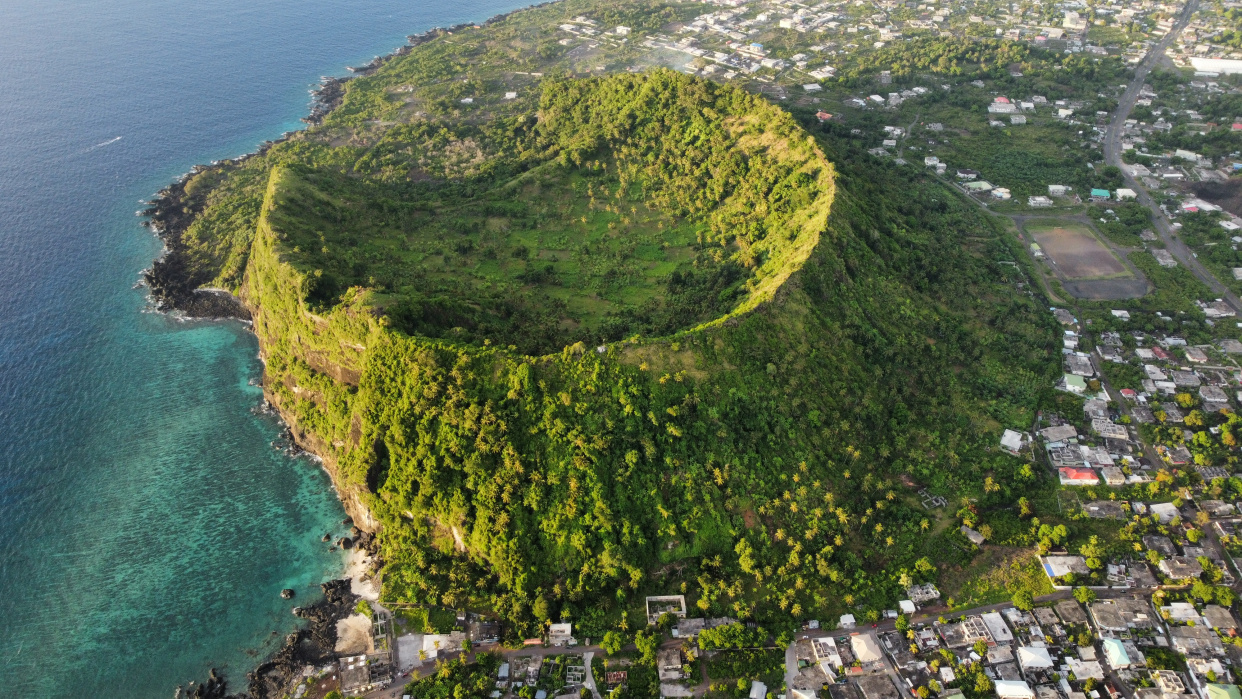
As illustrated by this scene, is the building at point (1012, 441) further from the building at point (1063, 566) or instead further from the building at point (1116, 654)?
the building at point (1116, 654)

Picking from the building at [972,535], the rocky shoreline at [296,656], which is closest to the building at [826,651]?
the building at [972,535]

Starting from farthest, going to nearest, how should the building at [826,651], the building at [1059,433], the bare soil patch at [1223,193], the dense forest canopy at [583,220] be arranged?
the bare soil patch at [1223,193] < the dense forest canopy at [583,220] < the building at [1059,433] < the building at [826,651]

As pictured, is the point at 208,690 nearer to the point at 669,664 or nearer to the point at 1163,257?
the point at 669,664

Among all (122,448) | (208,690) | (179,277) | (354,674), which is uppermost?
(179,277)

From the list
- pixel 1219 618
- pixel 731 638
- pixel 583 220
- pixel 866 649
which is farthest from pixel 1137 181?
pixel 731 638

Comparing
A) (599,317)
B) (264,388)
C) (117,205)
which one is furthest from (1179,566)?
(117,205)

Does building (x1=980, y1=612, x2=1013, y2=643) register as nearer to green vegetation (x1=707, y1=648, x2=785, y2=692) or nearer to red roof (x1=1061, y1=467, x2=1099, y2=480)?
green vegetation (x1=707, y1=648, x2=785, y2=692)

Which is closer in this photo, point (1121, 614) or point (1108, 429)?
point (1121, 614)
